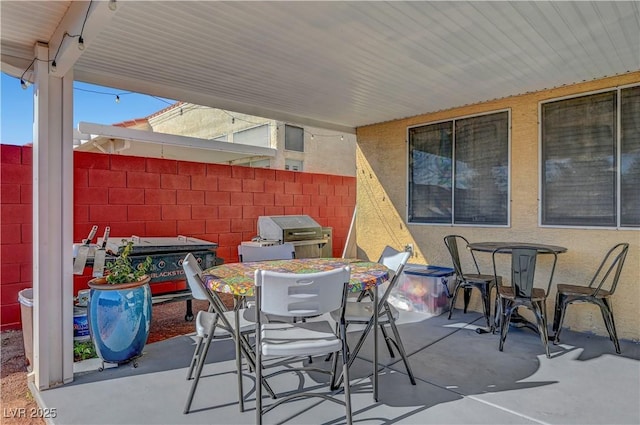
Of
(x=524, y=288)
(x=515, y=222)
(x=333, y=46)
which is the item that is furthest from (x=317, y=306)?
(x=515, y=222)

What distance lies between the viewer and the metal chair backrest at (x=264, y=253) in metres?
3.71

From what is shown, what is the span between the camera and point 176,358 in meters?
3.38

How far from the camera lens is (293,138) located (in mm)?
10289

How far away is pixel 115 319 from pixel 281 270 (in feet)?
4.63

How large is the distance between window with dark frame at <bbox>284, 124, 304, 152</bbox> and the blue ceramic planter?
24.0 ft

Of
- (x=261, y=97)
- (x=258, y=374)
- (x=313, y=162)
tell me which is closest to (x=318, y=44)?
(x=261, y=97)

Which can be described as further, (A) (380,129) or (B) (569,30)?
(A) (380,129)

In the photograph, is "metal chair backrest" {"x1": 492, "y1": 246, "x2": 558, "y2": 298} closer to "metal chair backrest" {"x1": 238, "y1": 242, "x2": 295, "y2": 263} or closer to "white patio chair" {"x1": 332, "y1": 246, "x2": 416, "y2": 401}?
"white patio chair" {"x1": 332, "y1": 246, "x2": 416, "y2": 401}

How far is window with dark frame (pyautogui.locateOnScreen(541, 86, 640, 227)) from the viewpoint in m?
3.77

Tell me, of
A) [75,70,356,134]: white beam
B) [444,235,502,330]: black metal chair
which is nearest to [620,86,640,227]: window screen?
[444,235,502,330]: black metal chair

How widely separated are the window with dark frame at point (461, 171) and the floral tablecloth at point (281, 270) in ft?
7.74

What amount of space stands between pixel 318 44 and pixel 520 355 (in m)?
3.18

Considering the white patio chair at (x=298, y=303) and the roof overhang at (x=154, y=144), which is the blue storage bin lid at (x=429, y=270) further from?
the roof overhang at (x=154, y=144)

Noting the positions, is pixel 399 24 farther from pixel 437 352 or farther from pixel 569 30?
pixel 437 352
